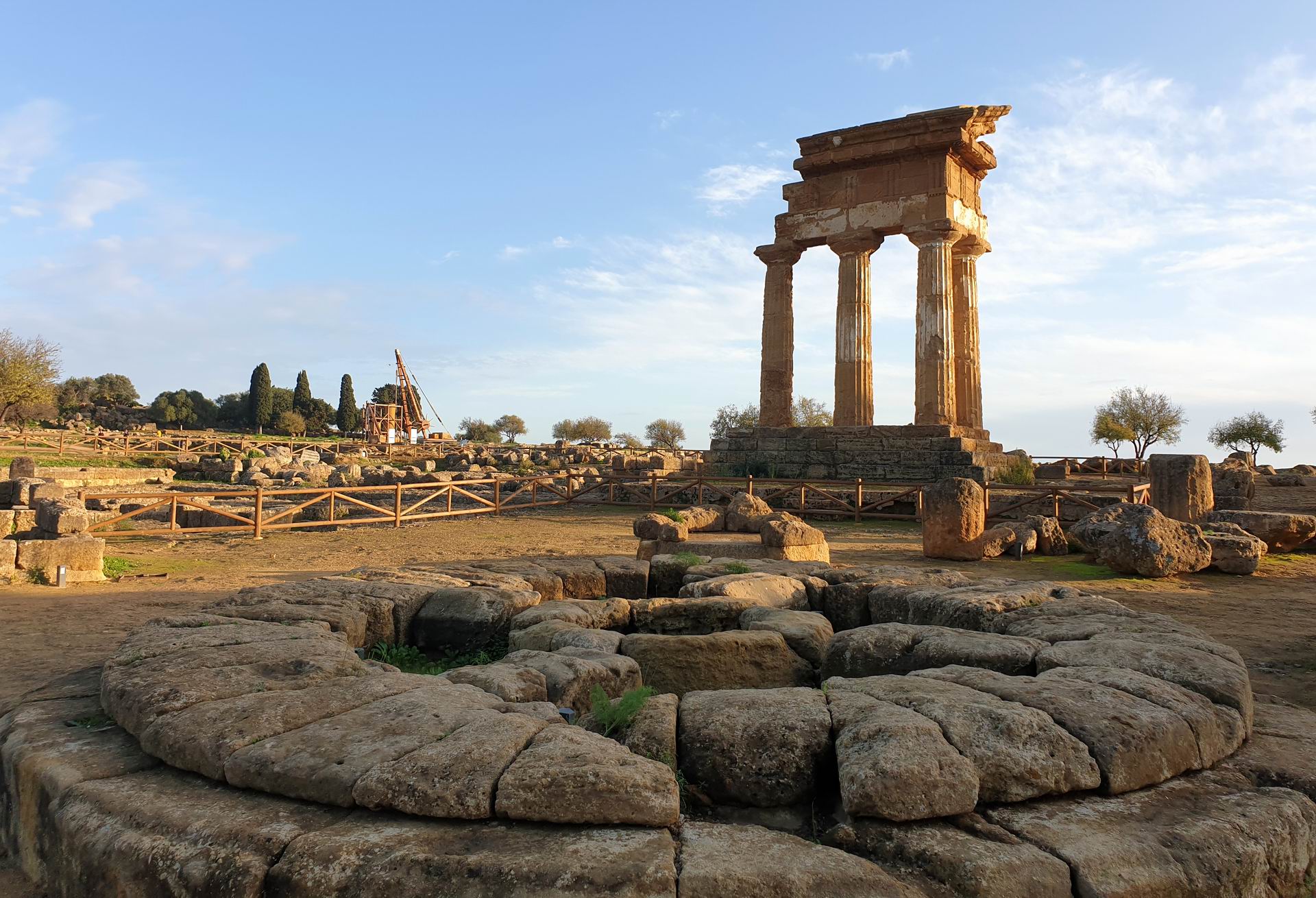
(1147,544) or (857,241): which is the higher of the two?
(857,241)

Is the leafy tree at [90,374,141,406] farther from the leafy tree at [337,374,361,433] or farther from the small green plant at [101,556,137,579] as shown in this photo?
the small green plant at [101,556,137,579]

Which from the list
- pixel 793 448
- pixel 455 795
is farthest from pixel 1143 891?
pixel 793 448

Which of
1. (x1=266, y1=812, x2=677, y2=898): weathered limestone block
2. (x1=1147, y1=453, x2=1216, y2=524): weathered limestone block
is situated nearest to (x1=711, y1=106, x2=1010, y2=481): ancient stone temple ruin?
(x1=1147, y1=453, x2=1216, y2=524): weathered limestone block

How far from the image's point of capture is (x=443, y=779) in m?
2.77

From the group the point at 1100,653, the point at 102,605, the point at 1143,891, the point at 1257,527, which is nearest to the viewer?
the point at 1143,891

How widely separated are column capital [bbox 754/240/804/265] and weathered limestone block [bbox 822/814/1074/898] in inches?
903

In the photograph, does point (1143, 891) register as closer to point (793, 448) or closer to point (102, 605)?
point (102, 605)

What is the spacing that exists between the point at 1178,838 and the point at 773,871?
1598 mm

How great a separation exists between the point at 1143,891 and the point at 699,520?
34.9 feet

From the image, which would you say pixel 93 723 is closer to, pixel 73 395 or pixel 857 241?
pixel 857 241

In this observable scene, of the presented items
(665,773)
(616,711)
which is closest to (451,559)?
(616,711)

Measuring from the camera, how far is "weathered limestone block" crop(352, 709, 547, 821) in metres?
2.72

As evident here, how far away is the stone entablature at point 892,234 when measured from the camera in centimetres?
2214

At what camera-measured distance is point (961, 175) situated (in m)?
23.1
